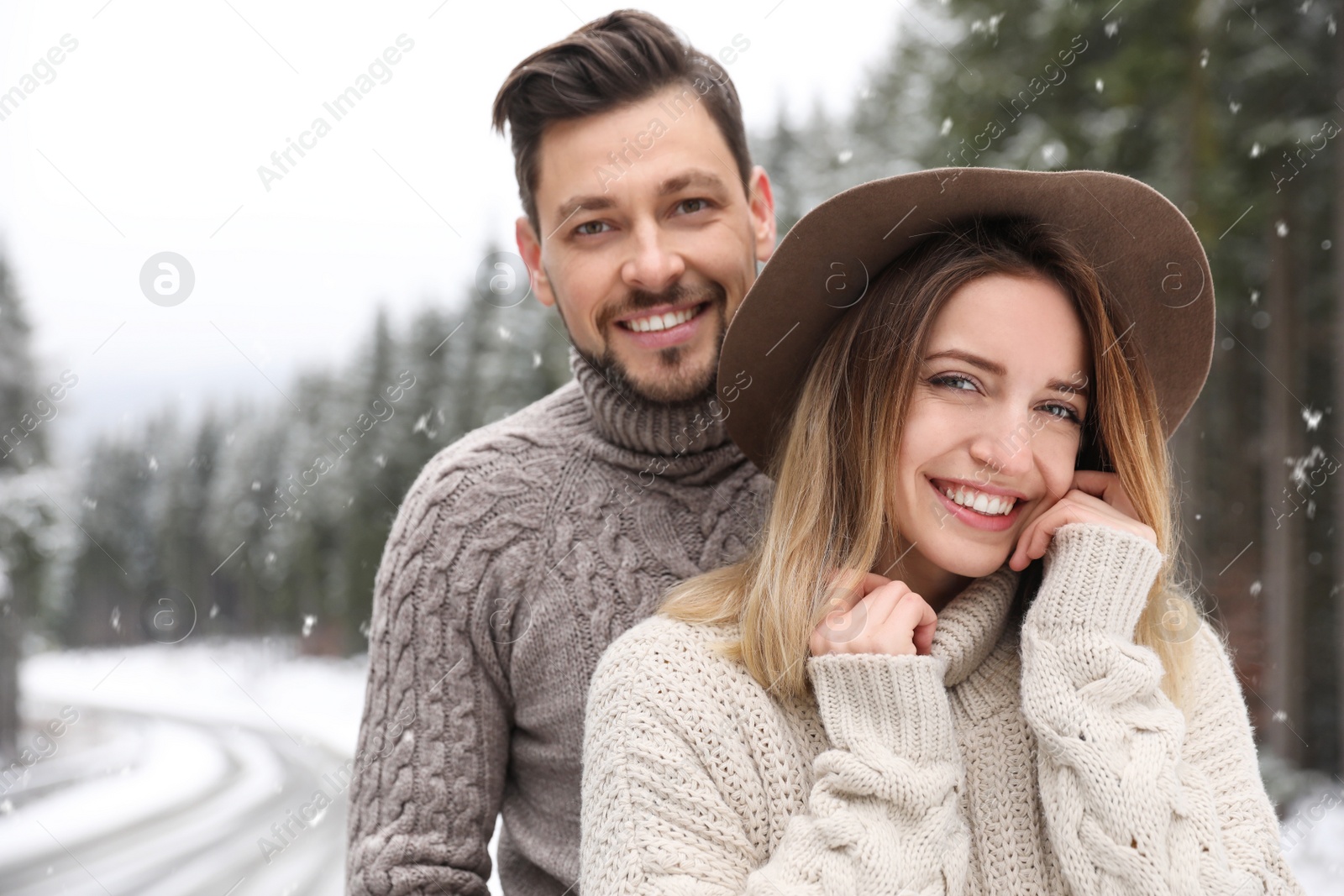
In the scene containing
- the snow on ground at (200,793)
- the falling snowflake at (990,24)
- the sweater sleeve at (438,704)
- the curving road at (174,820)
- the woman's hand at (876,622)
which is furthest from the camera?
the curving road at (174,820)

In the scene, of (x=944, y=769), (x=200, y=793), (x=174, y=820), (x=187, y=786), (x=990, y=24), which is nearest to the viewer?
(x=944, y=769)

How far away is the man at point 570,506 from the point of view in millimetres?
2326

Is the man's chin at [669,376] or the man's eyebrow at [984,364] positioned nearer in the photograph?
the man's eyebrow at [984,364]

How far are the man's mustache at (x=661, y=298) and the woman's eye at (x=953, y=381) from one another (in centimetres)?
72

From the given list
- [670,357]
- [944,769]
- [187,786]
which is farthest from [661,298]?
[187,786]

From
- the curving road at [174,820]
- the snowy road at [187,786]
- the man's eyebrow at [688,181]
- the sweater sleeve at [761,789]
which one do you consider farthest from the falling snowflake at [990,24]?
the sweater sleeve at [761,789]

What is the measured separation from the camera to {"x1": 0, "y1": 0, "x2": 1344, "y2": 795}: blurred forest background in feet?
25.9

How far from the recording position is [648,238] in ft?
7.69

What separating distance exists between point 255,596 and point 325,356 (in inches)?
377

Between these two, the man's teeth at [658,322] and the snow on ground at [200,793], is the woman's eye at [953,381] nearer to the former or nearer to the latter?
the man's teeth at [658,322]

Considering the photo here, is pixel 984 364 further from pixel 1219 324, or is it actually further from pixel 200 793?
pixel 200 793

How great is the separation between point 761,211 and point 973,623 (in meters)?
1.36

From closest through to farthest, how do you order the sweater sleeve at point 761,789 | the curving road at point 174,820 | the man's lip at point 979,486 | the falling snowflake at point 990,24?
the sweater sleeve at point 761,789 < the man's lip at point 979,486 < the falling snowflake at point 990,24 < the curving road at point 174,820

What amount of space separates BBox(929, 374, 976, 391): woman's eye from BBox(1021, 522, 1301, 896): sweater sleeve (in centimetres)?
33
